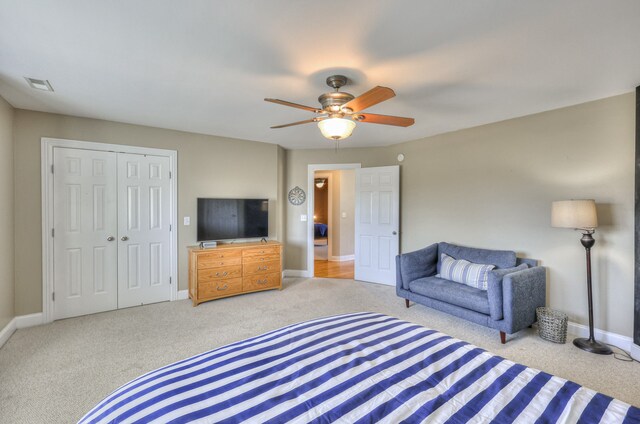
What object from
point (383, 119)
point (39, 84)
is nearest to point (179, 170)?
point (39, 84)

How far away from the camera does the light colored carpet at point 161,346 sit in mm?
2111

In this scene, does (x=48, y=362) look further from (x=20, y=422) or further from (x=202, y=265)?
(x=202, y=265)

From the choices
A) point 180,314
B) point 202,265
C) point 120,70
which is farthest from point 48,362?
point 120,70

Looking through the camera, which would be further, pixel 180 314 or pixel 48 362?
pixel 180 314

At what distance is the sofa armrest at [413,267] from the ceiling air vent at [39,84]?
410 cm

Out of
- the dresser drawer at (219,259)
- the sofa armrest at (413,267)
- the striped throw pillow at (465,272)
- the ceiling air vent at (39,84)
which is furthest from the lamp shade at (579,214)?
the ceiling air vent at (39,84)

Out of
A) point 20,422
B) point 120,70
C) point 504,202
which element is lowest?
point 20,422

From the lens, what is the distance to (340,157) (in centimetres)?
530

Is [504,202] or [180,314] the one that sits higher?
[504,202]

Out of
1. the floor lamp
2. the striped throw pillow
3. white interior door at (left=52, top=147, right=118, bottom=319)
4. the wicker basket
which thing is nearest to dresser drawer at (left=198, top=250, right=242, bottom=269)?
white interior door at (left=52, top=147, right=118, bottom=319)

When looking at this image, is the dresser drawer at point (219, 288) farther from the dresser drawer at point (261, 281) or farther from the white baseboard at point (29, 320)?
the white baseboard at point (29, 320)

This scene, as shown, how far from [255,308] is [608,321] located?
3828 mm

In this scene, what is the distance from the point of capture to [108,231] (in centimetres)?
368

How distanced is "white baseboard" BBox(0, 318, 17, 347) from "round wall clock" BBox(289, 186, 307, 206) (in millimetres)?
3860
